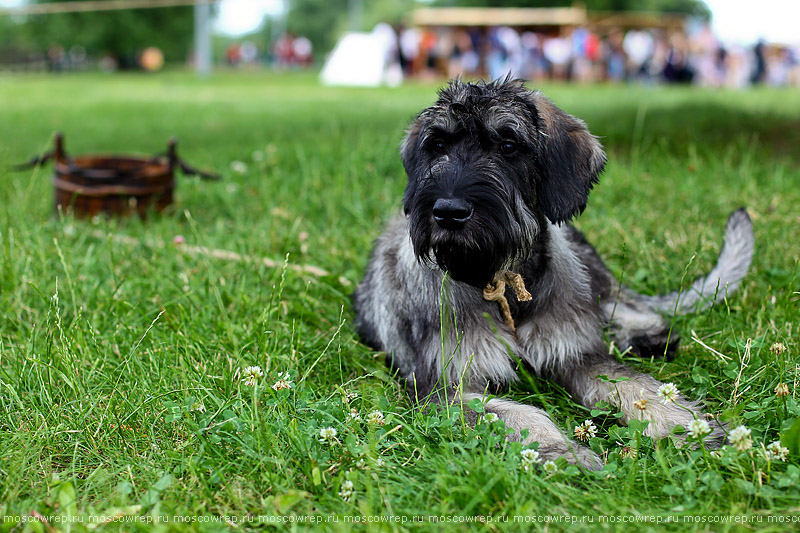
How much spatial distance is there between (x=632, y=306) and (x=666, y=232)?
134 centimetres

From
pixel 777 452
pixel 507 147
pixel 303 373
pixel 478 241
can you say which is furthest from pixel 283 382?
pixel 777 452

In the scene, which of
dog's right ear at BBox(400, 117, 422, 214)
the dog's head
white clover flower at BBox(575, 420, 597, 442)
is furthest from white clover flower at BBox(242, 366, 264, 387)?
white clover flower at BBox(575, 420, 597, 442)

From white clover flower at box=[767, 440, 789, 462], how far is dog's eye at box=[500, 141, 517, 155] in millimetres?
1534

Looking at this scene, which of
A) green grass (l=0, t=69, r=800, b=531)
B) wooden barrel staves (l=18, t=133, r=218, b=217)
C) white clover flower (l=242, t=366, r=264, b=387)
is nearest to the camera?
green grass (l=0, t=69, r=800, b=531)

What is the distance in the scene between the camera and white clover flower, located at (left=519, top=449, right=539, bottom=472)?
2.53m

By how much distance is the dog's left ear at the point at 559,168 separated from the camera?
10.3 ft

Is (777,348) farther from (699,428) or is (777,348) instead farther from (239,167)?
(239,167)

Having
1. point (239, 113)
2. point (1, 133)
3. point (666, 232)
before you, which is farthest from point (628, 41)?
point (666, 232)

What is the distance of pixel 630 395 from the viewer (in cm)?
315

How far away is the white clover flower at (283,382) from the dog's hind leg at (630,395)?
127 cm

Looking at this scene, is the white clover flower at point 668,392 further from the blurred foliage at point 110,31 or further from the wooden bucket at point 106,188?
the blurred foliage at point 110,31

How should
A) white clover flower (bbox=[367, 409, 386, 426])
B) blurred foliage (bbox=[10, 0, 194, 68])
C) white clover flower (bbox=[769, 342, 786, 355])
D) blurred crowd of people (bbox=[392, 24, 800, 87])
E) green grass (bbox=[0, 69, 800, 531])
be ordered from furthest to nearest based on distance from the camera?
blurred foliage (bbox=[10, 0, 194, 68]) < blurred crowd of people (bbox=[392, 24, 800, 87]) < white clover flower (bbox=[769, 342, 786, 355]) < white clover flower (bbox=[367, 409, 386, 426]) < green grass (bbox=[0, 69, 800, 531])

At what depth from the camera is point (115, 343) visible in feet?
12.3

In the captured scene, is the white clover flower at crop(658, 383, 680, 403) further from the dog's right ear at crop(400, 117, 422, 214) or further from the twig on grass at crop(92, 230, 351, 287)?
the twig on grass at crop(92, 230, 351, 287)
